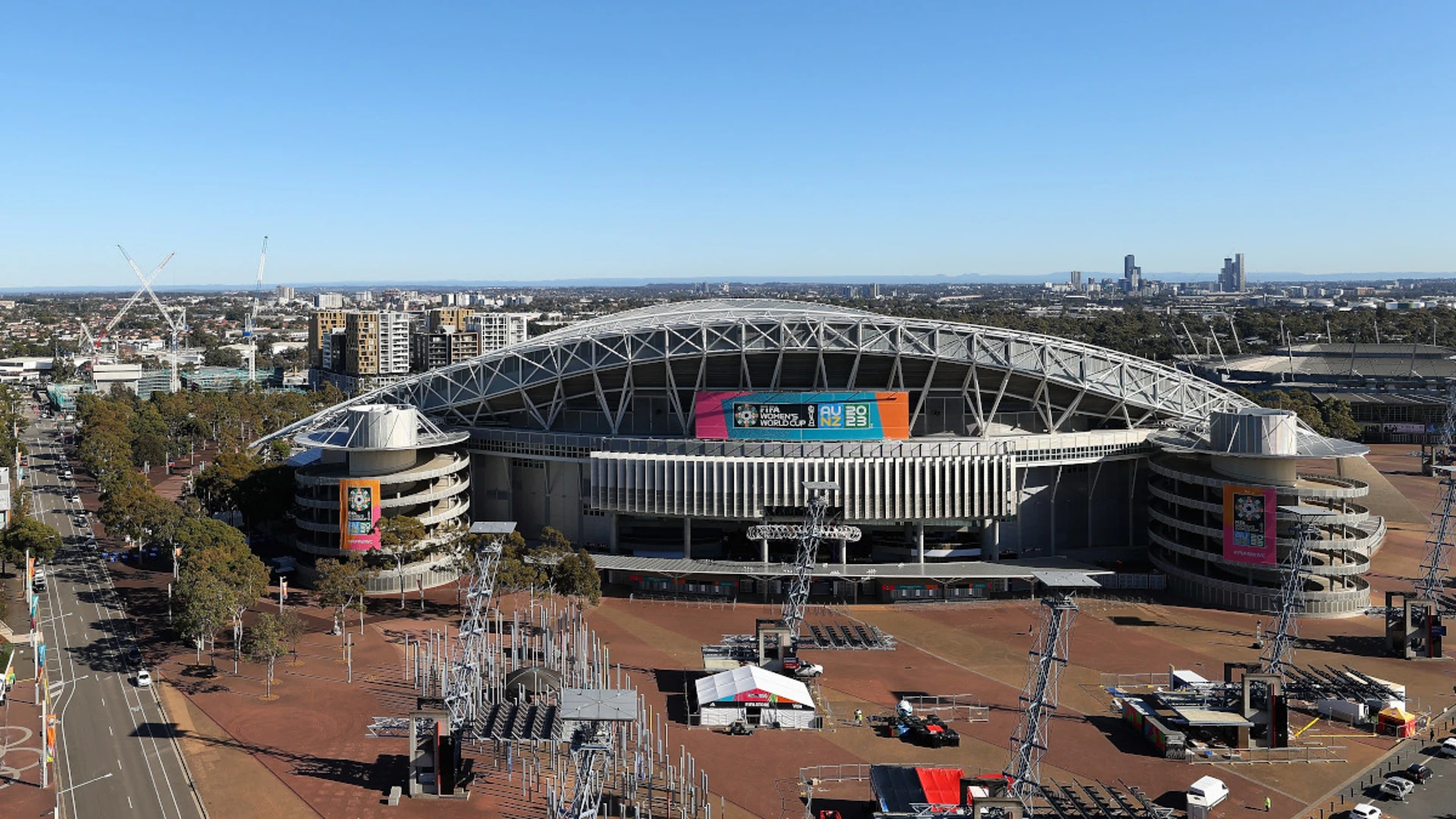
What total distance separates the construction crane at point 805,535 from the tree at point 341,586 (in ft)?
104

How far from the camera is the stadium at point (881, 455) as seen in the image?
9188cm

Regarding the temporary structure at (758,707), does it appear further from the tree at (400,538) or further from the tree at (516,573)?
the tree at (400,538)

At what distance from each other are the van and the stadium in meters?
37.9

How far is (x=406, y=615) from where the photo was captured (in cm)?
8688

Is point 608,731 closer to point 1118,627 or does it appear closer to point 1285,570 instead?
point 1118,627

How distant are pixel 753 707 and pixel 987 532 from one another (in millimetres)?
41654

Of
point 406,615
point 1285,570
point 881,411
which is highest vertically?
point 881,411

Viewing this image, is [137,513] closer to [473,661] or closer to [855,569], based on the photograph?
[473,661]

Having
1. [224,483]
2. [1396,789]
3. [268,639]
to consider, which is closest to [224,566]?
[268,639]

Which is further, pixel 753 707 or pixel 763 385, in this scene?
pixel 763 385

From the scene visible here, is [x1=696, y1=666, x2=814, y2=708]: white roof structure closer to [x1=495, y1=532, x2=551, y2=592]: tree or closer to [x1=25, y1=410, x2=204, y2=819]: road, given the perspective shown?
[x1=495, y1=532, x2=551, y2=592]: tree

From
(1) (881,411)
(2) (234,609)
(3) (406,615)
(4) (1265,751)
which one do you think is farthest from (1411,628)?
Result: (2) (234,609)

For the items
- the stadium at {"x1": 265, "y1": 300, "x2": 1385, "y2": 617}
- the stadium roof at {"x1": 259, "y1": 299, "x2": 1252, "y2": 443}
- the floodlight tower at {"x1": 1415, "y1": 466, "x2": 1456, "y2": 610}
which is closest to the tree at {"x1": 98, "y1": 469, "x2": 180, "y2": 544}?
the stadium at {"x1": 265, "y1": 300, "x2": 1385, "y2": 617}

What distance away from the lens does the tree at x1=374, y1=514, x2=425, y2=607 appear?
290ft
